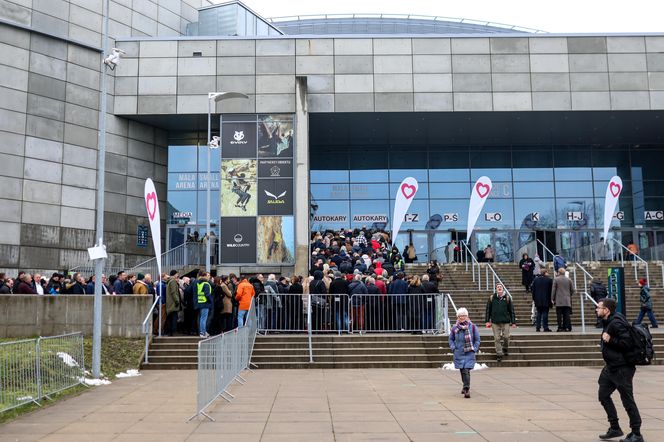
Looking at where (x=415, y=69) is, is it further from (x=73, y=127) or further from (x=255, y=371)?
(x=255, y=371)

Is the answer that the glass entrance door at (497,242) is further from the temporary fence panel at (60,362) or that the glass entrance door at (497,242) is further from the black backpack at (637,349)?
the black backpack at (637,349)

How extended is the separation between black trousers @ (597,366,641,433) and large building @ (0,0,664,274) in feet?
73.9

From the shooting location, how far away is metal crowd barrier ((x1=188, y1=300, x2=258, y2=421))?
9180 mm

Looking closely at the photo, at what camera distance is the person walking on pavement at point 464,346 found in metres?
11.3

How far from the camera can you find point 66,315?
17203 mm

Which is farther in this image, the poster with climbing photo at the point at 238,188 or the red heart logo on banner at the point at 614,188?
the poster with climbing photo at the point at 238,188

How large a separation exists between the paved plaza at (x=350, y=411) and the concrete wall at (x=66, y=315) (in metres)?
3.29

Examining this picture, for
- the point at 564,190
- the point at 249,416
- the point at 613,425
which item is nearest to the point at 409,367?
the point at 249,416

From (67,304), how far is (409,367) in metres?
8.72

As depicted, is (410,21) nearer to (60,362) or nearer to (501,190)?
(501,190)

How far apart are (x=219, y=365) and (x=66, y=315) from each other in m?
8.29

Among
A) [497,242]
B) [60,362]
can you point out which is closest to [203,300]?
[60,362]

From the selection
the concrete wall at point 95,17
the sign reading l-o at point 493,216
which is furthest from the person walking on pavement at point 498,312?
the concrete wall at point 95,17

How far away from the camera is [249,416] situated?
9602 mm
